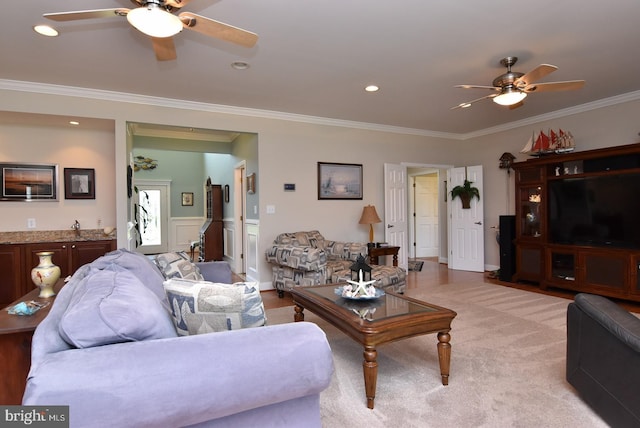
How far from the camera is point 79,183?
4.68m

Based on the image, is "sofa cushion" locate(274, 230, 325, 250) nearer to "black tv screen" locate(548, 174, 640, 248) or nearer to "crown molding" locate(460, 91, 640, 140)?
"black tv screen" locate(548, 174, 640, 248)

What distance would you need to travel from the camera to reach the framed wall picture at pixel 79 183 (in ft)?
15.1

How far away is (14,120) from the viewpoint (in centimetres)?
424

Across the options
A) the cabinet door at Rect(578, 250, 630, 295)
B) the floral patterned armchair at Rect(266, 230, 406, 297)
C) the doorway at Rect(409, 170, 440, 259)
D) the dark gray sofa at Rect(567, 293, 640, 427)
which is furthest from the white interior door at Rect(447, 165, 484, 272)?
the dark gray sofa at Rect(567, 293, 640, 427)

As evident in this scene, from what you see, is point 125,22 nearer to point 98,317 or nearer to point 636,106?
point 98,317

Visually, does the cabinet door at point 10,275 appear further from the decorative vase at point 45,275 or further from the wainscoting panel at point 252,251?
the wainscoting panel at point 252,251

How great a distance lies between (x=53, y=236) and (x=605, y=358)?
18.3 ft

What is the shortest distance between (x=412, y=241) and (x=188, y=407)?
25.2 ft

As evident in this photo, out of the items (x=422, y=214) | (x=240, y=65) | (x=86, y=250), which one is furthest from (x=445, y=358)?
(x=422, y=214)

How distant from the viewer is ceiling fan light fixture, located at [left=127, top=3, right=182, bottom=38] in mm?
1945

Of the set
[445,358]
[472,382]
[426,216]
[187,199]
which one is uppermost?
[187,199]

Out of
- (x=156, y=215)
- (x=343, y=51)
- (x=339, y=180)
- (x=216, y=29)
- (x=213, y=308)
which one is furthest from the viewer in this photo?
(x=156, y=215)

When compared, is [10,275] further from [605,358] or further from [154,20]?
[605,358]

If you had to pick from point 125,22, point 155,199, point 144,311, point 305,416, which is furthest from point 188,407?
point 155,199
